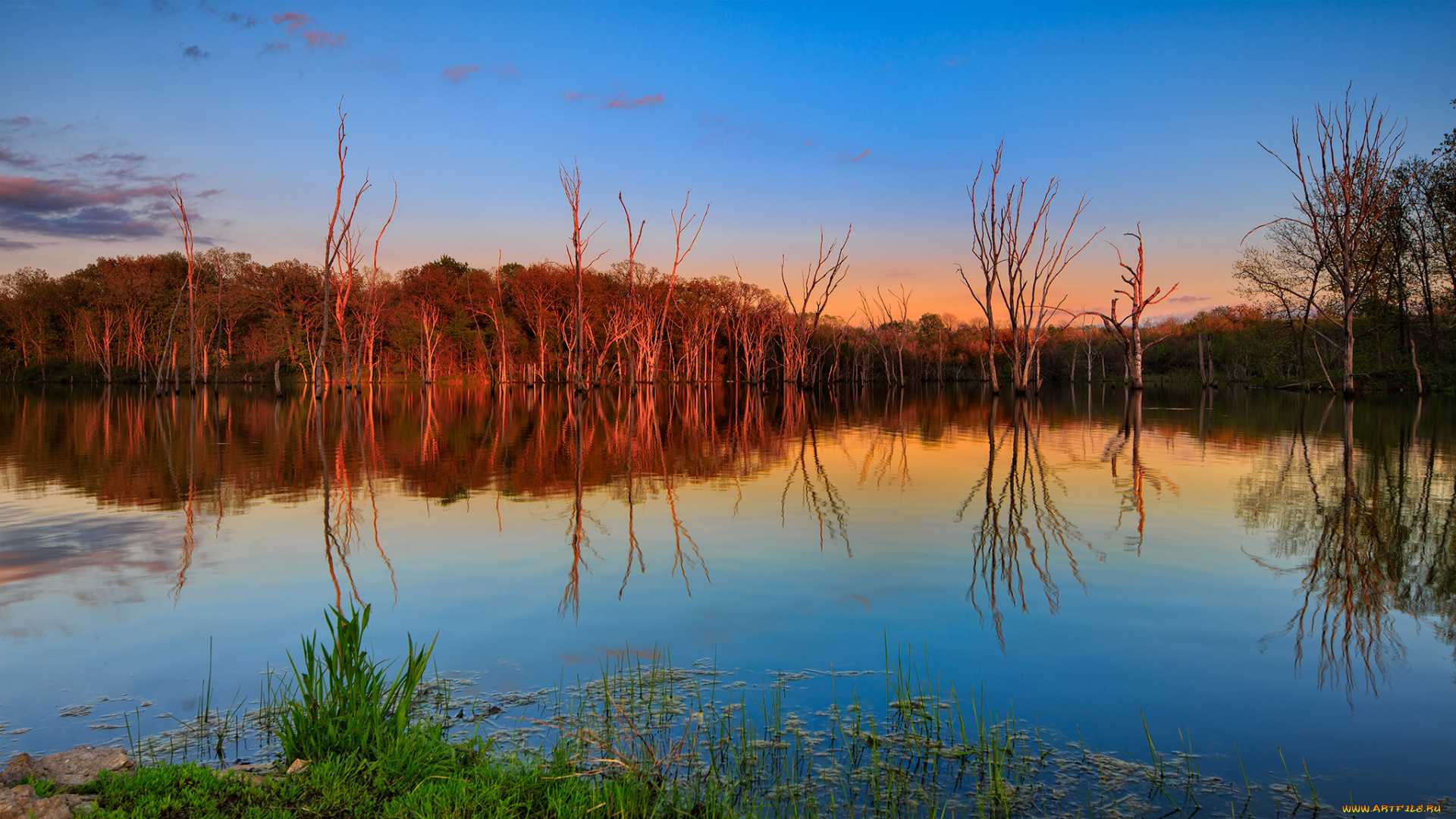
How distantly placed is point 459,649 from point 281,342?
246ft

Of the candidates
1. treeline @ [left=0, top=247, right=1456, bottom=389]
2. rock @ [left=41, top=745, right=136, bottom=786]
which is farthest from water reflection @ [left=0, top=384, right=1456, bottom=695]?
treeline @ [left=0, top=247, right=1456, bottom=389]

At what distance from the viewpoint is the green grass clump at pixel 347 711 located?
374 cm

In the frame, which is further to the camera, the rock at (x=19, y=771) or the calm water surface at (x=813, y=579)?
the calm water surface at (x=813, y=579)

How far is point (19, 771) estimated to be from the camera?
3.46m

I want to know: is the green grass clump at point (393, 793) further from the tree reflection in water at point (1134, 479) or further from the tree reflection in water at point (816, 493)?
the tree reflection in water at point (1134, 479)

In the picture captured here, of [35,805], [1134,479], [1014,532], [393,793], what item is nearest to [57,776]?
[35,805]

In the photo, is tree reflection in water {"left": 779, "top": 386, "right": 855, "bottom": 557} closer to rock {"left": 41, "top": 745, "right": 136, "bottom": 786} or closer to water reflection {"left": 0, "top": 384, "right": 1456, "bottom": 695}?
water reflection {"left": 0, "top": 384, "right": 1456, "bottom": 695}

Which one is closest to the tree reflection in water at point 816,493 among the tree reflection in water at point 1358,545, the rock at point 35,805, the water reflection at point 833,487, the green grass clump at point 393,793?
the water reflection at point 833,487

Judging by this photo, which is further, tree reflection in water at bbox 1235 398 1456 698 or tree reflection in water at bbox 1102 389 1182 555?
tree reflection in water at bbox 1102 389 1182 555

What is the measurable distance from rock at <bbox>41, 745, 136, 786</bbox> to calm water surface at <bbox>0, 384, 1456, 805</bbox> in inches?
21.4

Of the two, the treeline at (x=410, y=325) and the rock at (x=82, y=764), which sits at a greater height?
the treeline at (x=410, y=325)

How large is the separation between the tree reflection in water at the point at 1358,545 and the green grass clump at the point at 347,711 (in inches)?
207

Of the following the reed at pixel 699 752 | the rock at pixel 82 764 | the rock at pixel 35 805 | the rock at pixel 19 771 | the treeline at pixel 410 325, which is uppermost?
the treeline at pixel 410 325

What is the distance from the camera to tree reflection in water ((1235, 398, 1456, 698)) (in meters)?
5.45
